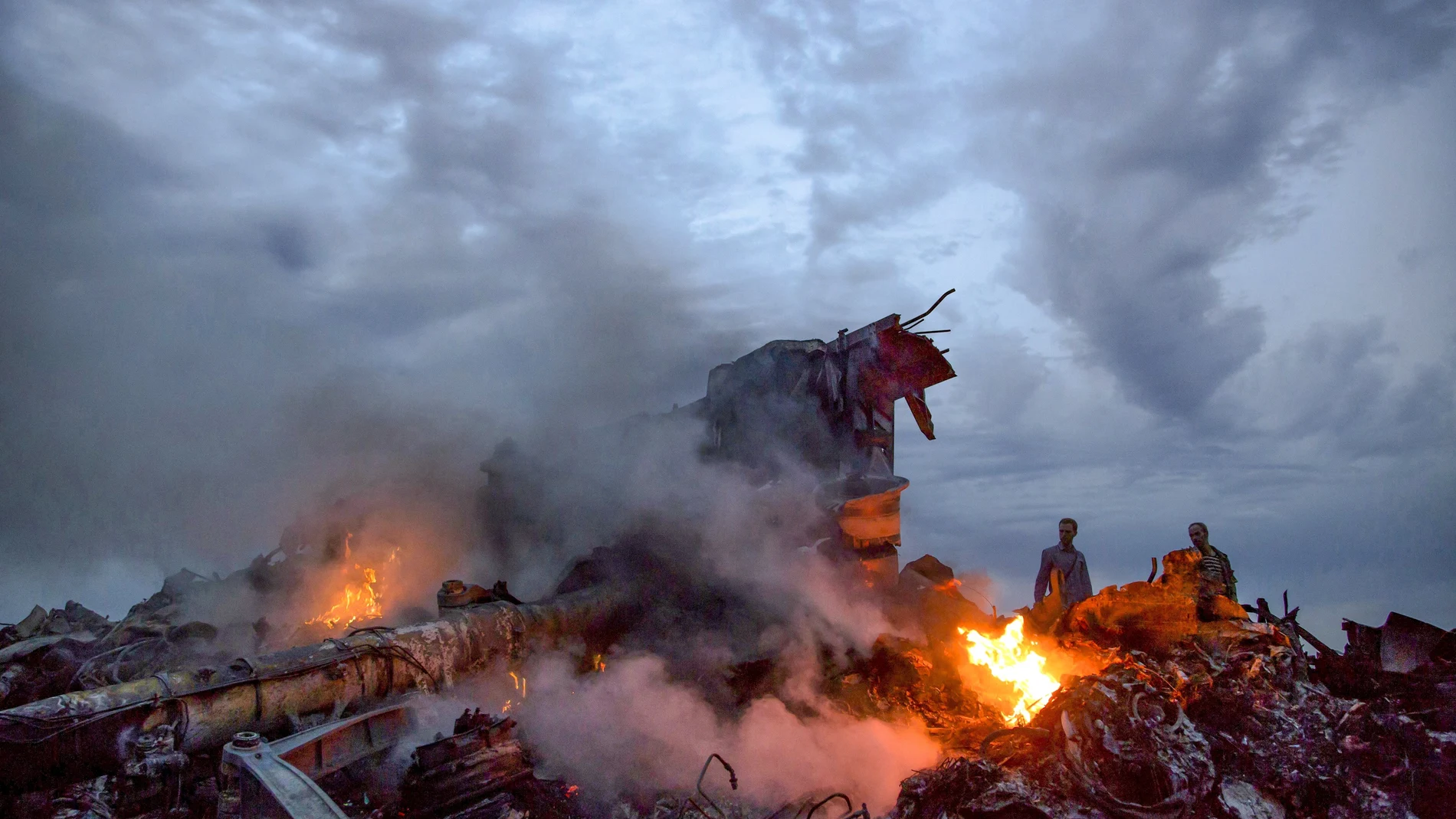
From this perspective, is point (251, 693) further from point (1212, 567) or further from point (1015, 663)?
point (1212, 567)

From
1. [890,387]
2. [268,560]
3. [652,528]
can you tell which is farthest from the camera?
[268,560]

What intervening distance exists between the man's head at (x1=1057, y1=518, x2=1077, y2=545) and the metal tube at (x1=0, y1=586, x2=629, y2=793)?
7.44 m

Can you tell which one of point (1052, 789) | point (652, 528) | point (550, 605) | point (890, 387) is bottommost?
point (1052, 789)

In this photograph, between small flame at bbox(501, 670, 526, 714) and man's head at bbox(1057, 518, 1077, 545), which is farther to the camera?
man's head at bbox(1057, 518, 1077, 545)

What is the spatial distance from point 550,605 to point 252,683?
366 centimetres

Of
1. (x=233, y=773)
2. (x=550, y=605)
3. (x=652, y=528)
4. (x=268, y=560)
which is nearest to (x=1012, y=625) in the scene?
(x=652, y=528)

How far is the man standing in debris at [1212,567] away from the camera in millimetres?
8195

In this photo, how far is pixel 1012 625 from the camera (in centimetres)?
911

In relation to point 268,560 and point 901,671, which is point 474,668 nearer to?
point 901,671

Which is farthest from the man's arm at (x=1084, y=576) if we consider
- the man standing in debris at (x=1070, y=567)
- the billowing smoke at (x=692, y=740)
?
the billowing smoke at (x=692, y=740)

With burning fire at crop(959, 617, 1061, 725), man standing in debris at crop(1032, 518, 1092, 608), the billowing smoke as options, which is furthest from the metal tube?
man standing in debris at crop(1032, 518, 1092, 608)

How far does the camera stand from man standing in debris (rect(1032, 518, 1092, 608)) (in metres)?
10.1

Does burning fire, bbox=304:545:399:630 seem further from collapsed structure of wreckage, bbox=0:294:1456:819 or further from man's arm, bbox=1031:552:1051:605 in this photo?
man's arm, bbox=1031:552:1051:605

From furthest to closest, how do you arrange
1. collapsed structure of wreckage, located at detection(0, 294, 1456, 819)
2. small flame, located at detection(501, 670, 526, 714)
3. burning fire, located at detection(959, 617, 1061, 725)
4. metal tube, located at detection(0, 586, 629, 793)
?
small flame, located at detection(501, 670, 526, 714), burning fire, located at detection(959, 617, 1061, 725), collapsed structure of wreckage, located at detection(0, 294, 1456, 819), metal tube, located at detection(0, 586, 629, 793)
